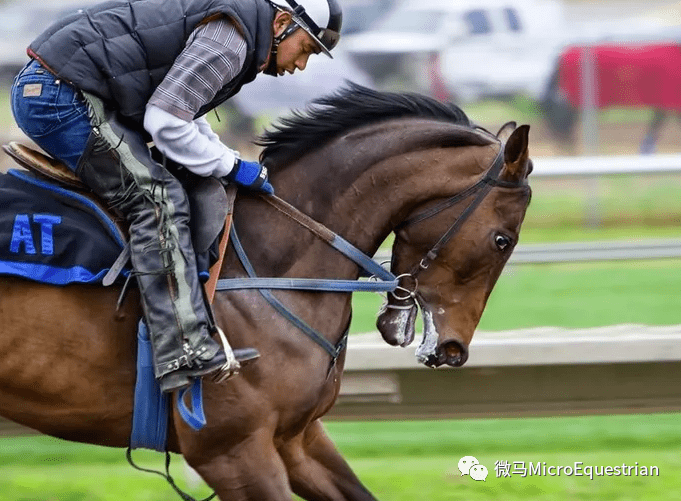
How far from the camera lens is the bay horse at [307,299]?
410 cm

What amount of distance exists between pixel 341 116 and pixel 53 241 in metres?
1.06

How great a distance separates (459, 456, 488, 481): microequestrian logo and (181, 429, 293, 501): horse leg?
5.20 feet

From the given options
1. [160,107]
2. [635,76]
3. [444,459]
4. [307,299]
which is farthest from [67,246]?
[635,76]

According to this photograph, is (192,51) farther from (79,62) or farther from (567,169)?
(567,169)

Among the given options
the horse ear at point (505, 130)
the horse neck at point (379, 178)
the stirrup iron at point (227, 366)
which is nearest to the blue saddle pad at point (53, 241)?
the stirrup iron at point (227, 366)

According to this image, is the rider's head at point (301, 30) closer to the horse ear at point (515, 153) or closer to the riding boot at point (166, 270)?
the riding boot at point (166, 270)

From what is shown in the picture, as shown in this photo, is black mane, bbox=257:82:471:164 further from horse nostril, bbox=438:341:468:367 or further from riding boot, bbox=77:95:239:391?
horse nostril, bbox=438:341:468:367

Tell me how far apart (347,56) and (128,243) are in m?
8.28

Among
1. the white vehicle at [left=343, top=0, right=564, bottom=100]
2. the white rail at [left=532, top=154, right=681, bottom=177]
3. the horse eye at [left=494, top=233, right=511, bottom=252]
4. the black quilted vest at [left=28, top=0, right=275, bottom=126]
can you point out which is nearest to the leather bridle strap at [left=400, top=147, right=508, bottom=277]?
the horse eye at [left=494, top=233, right=511, bottom=252]

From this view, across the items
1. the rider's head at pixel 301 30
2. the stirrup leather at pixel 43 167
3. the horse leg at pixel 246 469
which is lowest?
the horse leg at pixel 246 469

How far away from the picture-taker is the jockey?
13.0 ft

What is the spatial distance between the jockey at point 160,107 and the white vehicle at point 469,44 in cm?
781

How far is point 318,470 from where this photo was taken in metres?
4.59

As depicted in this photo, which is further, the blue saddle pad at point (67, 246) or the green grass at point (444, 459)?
the green grass at point (444, 459)
